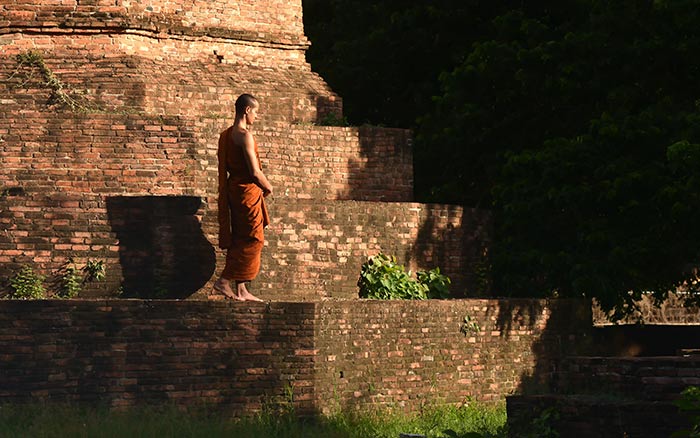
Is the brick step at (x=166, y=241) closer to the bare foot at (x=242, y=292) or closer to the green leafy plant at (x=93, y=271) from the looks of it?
the green leafy plant at (x=93, y=271)

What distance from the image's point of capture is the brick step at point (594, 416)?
A: 508 inches

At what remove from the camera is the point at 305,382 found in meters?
14.5

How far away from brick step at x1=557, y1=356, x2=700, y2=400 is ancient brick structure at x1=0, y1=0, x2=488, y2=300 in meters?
3.55

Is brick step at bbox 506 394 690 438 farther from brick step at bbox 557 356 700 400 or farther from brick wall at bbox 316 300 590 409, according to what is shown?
brick wall at bbox 316 300 590 409

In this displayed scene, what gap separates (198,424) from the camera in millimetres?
13539

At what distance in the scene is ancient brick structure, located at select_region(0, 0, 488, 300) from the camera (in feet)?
52.0

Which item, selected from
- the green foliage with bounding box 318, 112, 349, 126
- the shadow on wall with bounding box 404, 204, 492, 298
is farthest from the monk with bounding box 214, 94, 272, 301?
the green foliage with bounding box 318, 112, 349, 126

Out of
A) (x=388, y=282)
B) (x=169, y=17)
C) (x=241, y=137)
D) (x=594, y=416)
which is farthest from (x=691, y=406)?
(x=169, y=17)

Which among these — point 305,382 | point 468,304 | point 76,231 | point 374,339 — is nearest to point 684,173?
point 468,304

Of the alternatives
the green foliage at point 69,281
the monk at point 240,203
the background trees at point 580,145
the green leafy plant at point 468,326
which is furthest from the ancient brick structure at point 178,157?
the green leafy plant at point 468,326

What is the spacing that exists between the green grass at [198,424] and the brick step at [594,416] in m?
0.35

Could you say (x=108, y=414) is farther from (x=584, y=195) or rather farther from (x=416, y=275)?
(x=584, y=195)

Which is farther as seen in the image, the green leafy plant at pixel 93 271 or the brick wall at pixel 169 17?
the brick wall at pixel 169 17

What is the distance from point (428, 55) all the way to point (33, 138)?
30.2 feet
